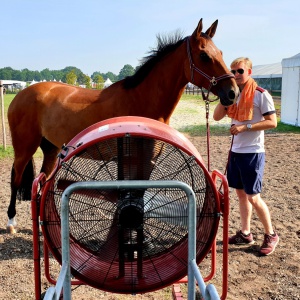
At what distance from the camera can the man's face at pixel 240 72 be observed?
3261mm

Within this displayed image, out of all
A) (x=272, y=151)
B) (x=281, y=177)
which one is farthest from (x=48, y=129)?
(x=272, y=151)

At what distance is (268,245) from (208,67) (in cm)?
177

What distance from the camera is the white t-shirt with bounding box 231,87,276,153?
322 centimetres

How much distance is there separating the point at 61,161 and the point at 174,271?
93cm

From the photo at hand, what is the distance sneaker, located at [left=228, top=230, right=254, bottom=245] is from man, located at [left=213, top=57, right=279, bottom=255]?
0.19m

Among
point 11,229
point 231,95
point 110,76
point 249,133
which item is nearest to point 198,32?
point 231,95

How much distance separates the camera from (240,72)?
3.28 metres

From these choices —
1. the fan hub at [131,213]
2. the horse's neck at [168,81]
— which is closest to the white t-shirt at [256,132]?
the horse's neck at [168,81]

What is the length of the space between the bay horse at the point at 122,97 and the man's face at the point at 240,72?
77mm

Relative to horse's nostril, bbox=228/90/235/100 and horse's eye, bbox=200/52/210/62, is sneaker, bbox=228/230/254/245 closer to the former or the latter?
horse's nostril, bbox=228/90/235/100

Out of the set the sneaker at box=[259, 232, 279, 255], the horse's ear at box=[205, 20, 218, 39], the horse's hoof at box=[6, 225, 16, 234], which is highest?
the horse's ear at box=[205, 20, 218, 39]

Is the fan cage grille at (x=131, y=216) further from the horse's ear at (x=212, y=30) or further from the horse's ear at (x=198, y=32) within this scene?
the horse's ear at (x=212, y=30)

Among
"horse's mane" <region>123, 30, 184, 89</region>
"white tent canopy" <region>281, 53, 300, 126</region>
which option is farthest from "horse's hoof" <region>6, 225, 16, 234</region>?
"white tent canopy" <region>281, 53, 300, 126</region>

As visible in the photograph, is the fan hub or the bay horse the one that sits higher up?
the bay horse
